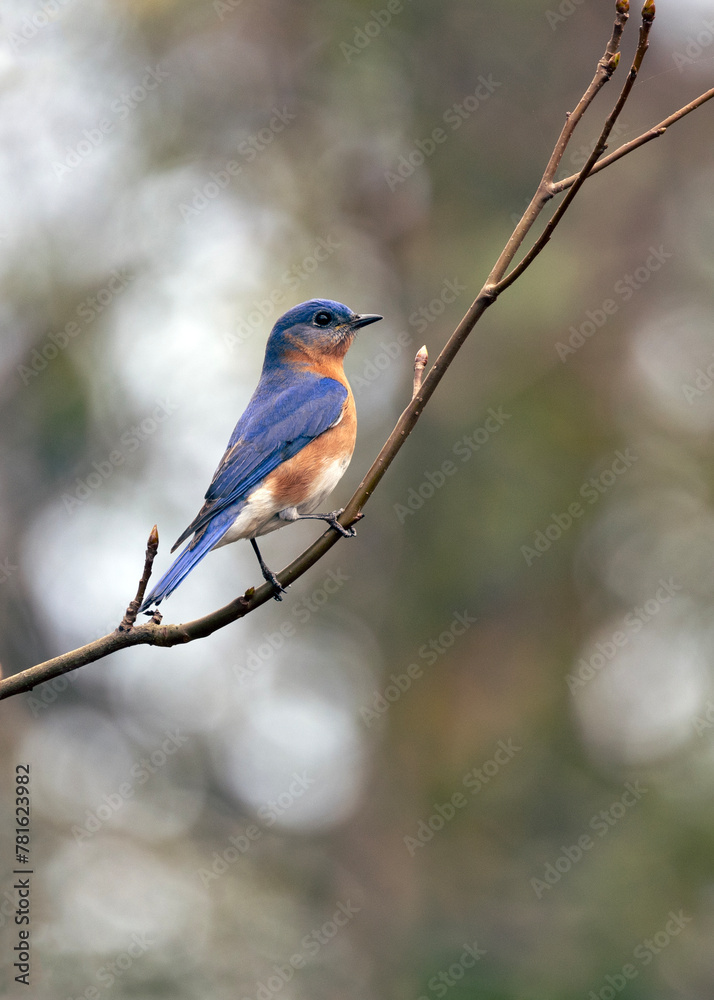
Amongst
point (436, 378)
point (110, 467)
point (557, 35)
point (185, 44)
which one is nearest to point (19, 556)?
point (110, 467)

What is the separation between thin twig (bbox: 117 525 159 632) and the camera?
2578 mm

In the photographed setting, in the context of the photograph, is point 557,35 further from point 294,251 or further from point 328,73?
point 294,251

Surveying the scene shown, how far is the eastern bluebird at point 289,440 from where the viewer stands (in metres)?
4.00

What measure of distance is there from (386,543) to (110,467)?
9.56 ft

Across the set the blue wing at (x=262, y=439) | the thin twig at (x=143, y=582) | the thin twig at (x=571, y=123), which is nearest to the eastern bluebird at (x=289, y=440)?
the blue wing at (x=262, y=439)

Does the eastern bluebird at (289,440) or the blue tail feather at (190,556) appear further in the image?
the eastern bluebird at (289,440)

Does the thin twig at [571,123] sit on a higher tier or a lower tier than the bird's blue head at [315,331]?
higher

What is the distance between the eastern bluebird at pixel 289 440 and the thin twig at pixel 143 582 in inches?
31.3

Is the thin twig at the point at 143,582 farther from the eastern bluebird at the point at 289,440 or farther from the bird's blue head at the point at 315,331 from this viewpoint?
the bird's blue head at the point at 315,331

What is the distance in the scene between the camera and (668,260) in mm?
9984

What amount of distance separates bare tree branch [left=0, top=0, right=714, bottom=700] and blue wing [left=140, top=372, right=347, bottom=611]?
2.28 feet

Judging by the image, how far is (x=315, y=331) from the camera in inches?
197

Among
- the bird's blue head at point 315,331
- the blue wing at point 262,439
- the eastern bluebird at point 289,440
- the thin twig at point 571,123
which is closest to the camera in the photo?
the thin twig at point 571,123

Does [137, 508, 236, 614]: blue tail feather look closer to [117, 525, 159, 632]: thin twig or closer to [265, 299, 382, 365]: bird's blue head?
[117, 525, 159, 632]: thin twig
